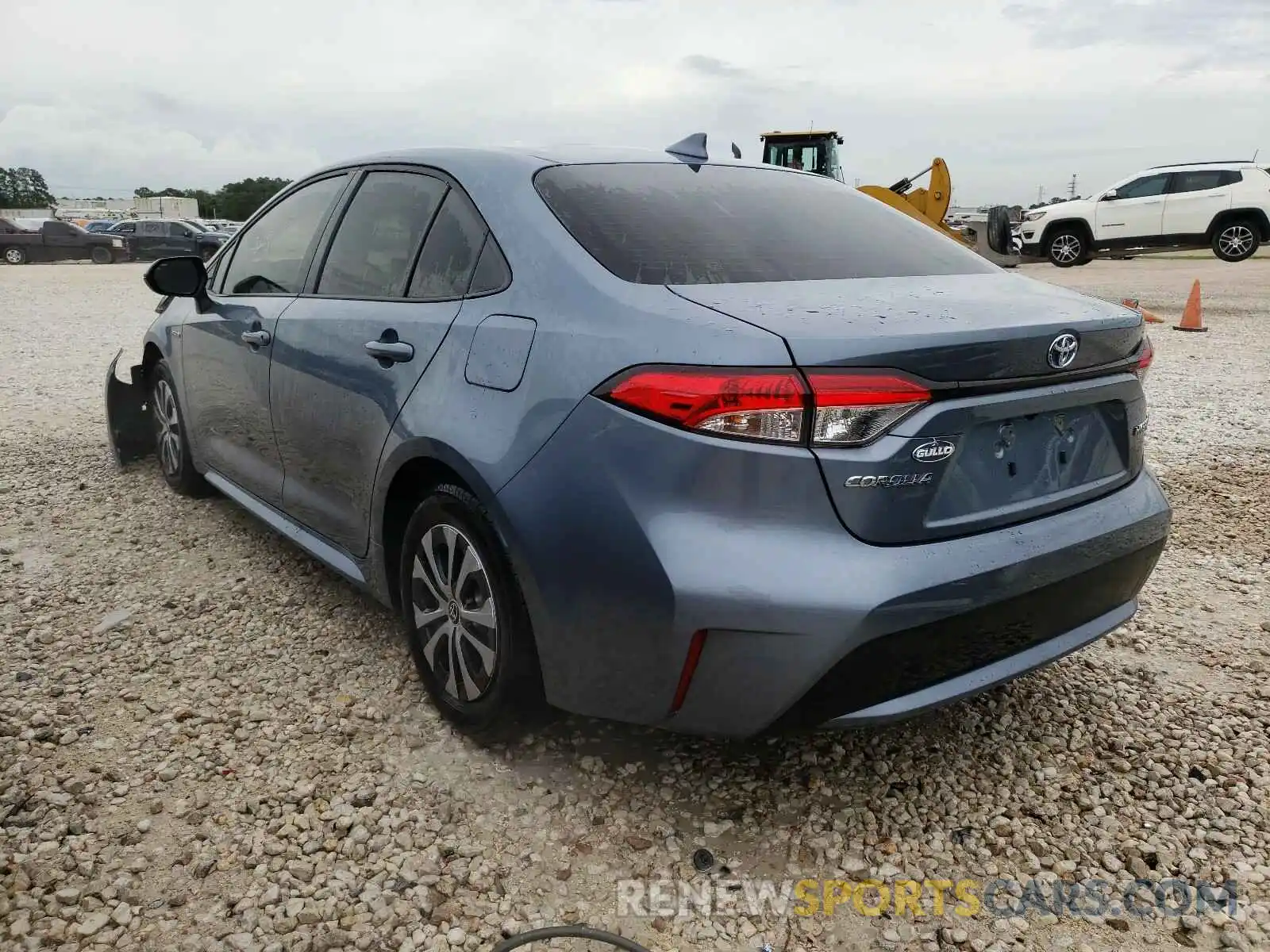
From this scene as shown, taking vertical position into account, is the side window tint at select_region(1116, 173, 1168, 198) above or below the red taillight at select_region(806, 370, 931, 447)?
above

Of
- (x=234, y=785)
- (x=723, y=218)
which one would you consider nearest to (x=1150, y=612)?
(x=723, y=218)

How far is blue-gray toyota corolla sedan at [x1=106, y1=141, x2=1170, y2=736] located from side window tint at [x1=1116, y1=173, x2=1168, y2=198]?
1828 cm

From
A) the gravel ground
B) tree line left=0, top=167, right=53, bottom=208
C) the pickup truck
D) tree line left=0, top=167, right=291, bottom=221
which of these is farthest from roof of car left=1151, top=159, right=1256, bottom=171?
tree line left=0, top=167, right=53, bottom=208

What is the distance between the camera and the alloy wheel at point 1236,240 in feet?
58.9

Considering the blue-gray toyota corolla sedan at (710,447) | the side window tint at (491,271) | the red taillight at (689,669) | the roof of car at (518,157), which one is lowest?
the red taillight at (689,669)

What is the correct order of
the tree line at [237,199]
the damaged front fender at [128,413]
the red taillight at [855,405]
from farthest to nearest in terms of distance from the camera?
the tree line at [237,199]
the damaged front fender at [128,413]
the red taillight at [855,405]

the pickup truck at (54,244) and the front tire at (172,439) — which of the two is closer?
the front tire at (172,439)

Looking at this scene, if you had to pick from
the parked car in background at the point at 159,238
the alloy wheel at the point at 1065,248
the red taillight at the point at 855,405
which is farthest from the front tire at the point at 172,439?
the parked car in background at the point at 159,238

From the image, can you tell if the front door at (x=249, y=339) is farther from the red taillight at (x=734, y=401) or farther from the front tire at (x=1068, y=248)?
the front tire at (x=1068, y=248)

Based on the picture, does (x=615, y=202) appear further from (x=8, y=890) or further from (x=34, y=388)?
(x=34, y=388)

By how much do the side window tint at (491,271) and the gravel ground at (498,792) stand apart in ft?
4.11

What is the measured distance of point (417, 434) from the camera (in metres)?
2.56

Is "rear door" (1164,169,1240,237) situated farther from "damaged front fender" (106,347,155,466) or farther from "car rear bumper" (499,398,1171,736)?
"car rear bumper" (499,398,1171,736)

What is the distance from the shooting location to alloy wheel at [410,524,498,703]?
98.1 inches
